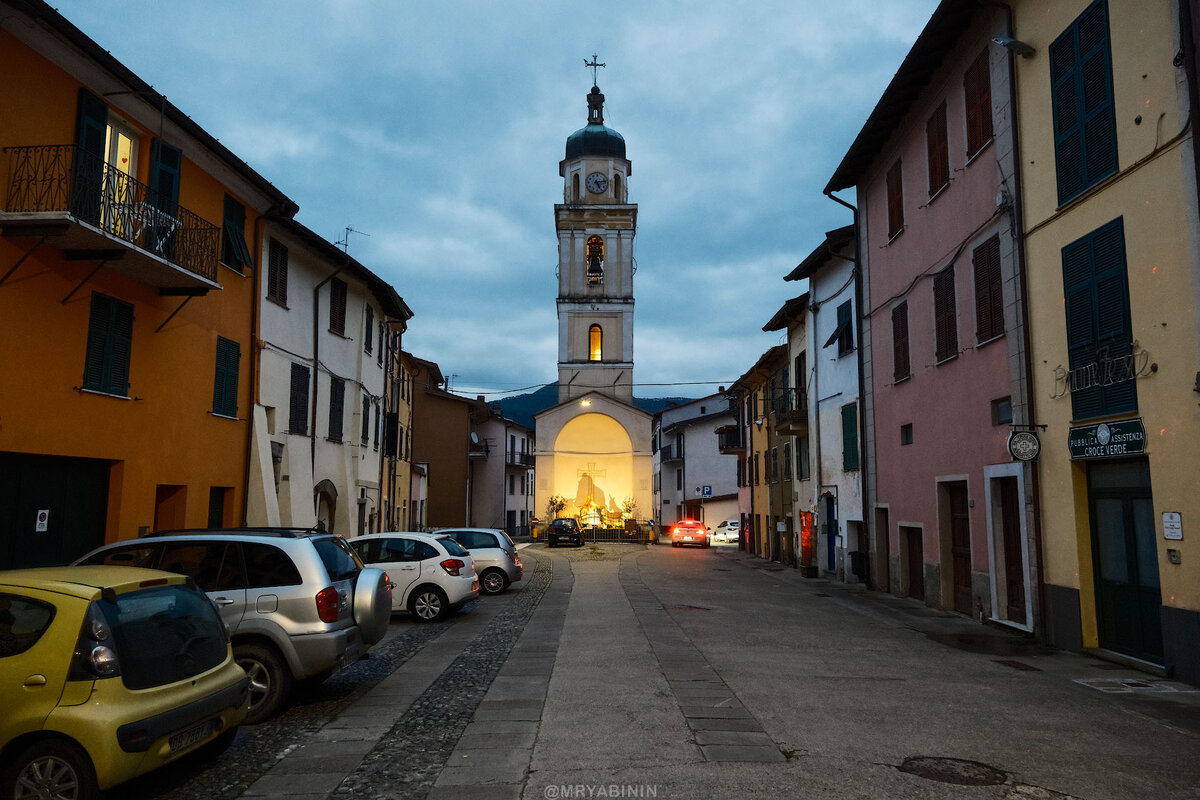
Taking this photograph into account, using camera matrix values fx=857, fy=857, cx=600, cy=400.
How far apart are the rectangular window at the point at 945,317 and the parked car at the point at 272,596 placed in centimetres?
1110

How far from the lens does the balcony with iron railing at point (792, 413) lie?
25.6 metres

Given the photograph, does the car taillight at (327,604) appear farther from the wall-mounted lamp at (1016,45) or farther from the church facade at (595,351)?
the church facade at (595,351)

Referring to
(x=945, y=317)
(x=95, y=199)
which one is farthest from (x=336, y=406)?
(x=945, y=317)

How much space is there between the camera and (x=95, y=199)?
1075 cm

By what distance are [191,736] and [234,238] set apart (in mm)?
12148

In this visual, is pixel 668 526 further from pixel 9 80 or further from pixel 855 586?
pixel 9 80

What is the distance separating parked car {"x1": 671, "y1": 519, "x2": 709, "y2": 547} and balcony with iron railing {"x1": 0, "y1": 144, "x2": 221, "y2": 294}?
3562cm

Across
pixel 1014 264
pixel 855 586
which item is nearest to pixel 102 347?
pixel 1014 264

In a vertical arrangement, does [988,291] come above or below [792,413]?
above

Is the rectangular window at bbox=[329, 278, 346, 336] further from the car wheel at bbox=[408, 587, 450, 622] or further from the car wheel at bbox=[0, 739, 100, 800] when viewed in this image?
the car wheel at bbox=[0, 739, 100, 800]

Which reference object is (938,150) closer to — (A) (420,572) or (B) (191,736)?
(A) (420,572)

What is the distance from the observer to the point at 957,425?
14711 millimetres

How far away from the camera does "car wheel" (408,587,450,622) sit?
47.3 ft

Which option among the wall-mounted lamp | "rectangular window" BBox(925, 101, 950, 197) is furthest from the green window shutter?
"rectangular window" BBox(925, 101, 950, 197)
